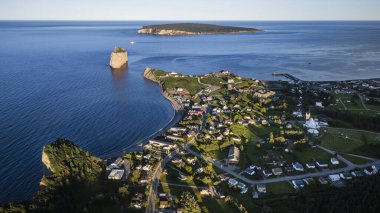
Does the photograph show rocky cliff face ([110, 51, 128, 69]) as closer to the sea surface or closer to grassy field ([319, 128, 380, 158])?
the sea surface

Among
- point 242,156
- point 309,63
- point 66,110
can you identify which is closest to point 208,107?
point 242,156

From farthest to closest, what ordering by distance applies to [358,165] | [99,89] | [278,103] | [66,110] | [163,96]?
[99,89] → [163,96] → [278,103] → [66,110] → [358,165]

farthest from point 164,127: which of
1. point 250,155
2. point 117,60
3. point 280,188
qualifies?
point 117,60

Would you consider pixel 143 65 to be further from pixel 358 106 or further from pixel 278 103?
pixel 358 106

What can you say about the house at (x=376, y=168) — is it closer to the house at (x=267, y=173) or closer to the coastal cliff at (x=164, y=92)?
the house at (x=267, y=173)

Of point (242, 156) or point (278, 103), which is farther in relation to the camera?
point (278, 103)

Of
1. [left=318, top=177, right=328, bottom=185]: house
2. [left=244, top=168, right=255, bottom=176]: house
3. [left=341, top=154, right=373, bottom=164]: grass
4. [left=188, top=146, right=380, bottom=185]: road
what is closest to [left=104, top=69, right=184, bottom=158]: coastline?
[left=188, top=146, right=380, bottom=185]: road
